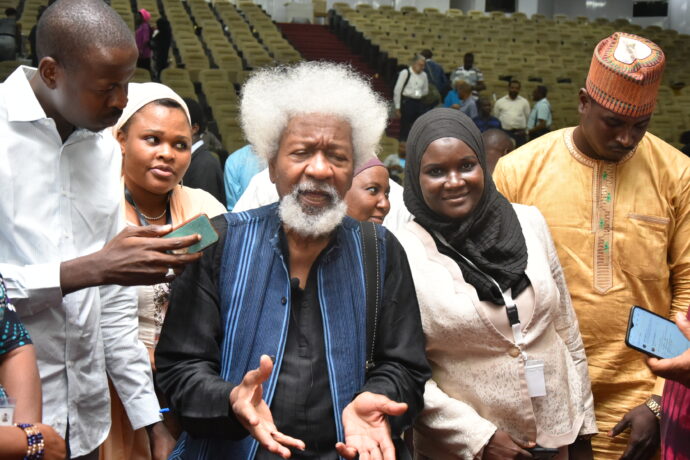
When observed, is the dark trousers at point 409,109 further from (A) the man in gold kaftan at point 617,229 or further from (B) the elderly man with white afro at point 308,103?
(B) the elderly man with white afro at point 308,103

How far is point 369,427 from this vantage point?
1.63 m

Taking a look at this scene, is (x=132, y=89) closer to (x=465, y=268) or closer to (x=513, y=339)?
(x=465, y=268)

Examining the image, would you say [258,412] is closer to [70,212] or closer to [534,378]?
[70,212]

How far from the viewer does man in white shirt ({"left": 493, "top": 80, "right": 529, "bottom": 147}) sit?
10016mm

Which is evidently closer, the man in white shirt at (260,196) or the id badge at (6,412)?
the id badge at (6,412)

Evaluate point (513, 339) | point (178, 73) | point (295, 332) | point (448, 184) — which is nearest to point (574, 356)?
point (513, 339)

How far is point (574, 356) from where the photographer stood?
2.26m

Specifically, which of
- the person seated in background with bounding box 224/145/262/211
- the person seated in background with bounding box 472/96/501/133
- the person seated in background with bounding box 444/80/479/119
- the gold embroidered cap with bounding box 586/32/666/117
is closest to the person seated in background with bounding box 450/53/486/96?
the person seated in background with bounding box 444/80/479/119

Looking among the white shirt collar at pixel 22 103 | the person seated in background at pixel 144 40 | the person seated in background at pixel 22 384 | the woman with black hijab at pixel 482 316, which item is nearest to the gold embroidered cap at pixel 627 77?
the woman with black hijab at pixel 482 316

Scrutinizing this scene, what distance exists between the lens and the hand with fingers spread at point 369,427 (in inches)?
61.5

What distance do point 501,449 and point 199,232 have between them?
3.10 feet

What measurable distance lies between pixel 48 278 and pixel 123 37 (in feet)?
1.85

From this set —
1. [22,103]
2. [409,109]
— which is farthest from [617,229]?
[409,109]

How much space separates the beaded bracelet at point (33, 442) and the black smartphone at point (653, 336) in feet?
4.03
